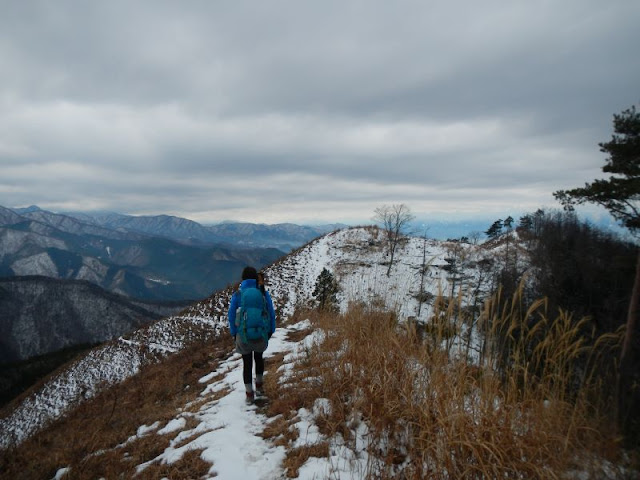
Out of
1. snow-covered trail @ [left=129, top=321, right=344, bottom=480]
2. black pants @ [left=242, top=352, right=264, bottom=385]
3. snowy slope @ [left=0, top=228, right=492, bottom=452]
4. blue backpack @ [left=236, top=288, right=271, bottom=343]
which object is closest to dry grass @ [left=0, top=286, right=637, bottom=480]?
snow-covered trail @ [left=129, top=321, right=344, bottom=480]

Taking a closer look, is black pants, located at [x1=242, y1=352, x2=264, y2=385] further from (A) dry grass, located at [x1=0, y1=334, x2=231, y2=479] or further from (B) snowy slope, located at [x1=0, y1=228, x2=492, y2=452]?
(B) snowy slope, located at [x1=0, y1=228, x2=492, y2=452]

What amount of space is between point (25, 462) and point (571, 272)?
85.2 feet

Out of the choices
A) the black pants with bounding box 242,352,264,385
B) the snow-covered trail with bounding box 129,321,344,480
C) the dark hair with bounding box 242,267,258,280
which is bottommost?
the snow-covered trail with bounding box 129,321,344,480

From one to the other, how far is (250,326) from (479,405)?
11.3ft

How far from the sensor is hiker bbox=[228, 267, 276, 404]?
16.3 feet

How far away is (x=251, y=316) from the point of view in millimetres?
4949

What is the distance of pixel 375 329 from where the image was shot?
492 centimetres

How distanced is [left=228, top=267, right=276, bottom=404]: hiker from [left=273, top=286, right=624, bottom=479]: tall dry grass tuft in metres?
0.95

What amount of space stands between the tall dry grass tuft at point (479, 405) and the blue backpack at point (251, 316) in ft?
3.81

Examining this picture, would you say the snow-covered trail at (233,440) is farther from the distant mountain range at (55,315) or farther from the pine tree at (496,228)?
the distant mountain range at (55,315)

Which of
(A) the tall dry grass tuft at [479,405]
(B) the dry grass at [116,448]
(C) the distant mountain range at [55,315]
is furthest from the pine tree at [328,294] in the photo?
(C) the distant mountain range at [55,315]

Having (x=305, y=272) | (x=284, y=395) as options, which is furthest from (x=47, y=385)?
(x=284, y=395)

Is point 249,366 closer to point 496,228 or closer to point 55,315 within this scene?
point 496,228

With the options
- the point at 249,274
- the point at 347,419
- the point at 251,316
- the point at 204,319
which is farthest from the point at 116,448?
the point at 204,319
